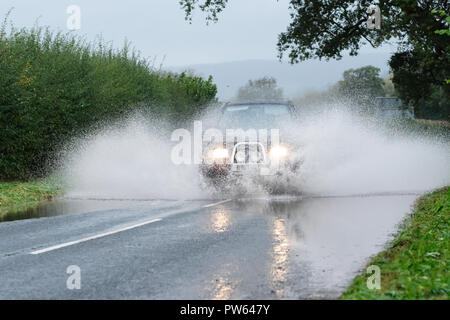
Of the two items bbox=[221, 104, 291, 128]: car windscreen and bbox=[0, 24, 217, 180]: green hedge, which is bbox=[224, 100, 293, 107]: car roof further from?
bbox=[0, 24, 217, 180]: green hedge

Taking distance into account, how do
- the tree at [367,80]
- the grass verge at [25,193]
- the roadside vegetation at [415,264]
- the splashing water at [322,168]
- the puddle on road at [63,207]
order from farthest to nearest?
the tree at [367,80], the splashing water at [322,168], the grass verge at [25,193], the puddle on road at [63,207], the roadside vegetation at [415,264]

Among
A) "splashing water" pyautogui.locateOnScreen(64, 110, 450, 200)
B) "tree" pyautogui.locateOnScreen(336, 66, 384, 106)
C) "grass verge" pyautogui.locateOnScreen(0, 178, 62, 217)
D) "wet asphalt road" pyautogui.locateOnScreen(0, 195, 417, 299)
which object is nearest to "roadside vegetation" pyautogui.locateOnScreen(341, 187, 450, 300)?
"wet asphalt road" pyautogui.locateOnScreen(0, 195, 417, 299)

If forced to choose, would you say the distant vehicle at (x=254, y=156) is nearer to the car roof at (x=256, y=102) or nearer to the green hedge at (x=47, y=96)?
the car roof at (x=256, y=102)

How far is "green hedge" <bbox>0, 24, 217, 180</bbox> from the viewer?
63.4ft

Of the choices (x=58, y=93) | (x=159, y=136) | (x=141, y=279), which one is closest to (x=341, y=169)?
(x=58, y=93)

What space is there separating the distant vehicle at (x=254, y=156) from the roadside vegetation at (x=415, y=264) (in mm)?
5191

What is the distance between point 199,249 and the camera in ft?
27.5

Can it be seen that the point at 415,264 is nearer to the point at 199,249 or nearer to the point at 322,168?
the point at 199,249

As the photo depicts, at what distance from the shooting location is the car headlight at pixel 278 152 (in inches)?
598

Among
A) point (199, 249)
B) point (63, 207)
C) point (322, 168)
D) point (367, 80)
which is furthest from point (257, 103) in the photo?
point (367, 80)

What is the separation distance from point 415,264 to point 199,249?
8.98ft

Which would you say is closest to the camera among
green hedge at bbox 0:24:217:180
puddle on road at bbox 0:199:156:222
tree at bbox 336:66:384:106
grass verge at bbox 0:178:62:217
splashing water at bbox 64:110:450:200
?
puddle on road at bbox 0:199:156:222

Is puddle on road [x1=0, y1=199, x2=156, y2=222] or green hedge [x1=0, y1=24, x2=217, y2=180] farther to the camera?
green hedge [x1=0, y1=24, x2=217, y2=180]

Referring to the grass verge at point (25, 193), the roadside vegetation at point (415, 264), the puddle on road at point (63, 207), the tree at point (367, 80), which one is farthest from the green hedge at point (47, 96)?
the tree at point (367, 80)
